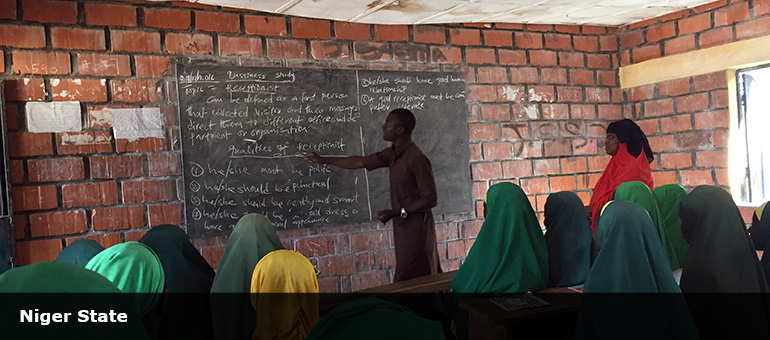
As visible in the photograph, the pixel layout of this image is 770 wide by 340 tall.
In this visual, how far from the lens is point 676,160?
434 centimetres

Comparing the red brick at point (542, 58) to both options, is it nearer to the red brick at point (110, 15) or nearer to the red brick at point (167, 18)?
the red brick at point (167, 18)

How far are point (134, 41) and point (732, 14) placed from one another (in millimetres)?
3814

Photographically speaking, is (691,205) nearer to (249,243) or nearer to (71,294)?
(249,243)

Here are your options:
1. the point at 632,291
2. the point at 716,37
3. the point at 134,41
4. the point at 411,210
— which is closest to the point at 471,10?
the point at 411,210

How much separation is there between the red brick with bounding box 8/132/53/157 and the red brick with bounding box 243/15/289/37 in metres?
1.21

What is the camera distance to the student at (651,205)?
9.63 feet

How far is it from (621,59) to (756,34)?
38.7 inches

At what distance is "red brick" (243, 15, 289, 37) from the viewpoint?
11.0 ft

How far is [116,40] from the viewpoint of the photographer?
3.04 metres

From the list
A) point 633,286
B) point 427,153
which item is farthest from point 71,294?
point 427,153

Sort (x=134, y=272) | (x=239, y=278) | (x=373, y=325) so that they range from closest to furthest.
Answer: (x=373, y=325)
(x=134, y=272)
(x=239, y=278)

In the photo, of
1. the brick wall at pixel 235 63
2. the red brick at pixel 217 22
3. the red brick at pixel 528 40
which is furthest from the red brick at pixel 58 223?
the red brick at pixel 528 40

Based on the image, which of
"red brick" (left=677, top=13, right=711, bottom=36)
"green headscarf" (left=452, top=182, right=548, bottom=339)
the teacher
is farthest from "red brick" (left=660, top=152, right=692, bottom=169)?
"green headscarf" (left=452, top=182, right=548, bottom=339)

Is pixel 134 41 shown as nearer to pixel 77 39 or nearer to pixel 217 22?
pixel 77 39
